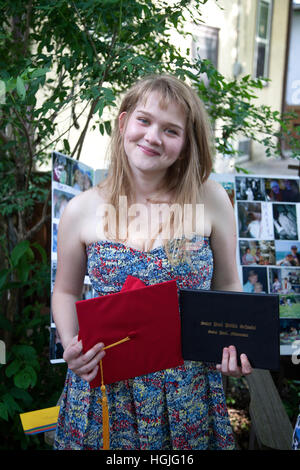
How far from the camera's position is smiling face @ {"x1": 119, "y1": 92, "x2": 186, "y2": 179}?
1438 mm

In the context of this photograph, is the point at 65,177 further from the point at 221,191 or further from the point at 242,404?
the point at 242,404

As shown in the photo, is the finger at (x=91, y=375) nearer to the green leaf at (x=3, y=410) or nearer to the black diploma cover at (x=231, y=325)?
the black diploma cover at (x=231, y=325)

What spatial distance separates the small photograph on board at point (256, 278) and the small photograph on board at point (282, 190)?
381 millimetres

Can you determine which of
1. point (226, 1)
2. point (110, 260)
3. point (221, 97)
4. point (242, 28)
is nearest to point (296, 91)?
point (242, 28)

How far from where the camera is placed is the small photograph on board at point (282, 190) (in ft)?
7.77

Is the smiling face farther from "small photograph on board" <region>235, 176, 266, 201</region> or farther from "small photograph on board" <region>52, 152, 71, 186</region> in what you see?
"small photograph on board" <region>235, 176, 266, 201</region>

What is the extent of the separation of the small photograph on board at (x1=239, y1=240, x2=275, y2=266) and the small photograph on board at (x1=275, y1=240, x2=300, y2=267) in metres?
0.03

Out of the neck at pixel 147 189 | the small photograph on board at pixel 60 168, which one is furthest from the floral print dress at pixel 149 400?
the small photograph on board at pixel 60 168

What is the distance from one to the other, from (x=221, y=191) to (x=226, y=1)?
733cm

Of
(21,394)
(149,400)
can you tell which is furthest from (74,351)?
(21,394)

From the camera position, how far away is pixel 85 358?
1314 millimetres

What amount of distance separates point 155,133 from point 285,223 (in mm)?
1183

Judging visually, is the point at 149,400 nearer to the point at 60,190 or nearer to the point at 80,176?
the point at 60,190

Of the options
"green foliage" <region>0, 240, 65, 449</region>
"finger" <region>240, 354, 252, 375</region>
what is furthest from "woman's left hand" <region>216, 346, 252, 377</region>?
"green foliage" <region>0, 240, 65, 449</region>
